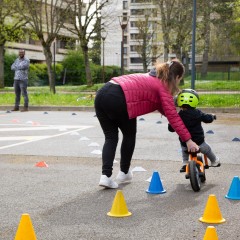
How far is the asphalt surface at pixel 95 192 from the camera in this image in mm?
4266

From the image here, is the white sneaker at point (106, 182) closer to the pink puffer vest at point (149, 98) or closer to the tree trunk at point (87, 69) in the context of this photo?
the pink puffer vest at point (149, 98)

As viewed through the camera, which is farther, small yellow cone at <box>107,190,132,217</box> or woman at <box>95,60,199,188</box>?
woman at <box>95,60,199,188</box>

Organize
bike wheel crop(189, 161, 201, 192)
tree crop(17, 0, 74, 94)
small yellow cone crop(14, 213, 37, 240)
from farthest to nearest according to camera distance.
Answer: tree crop(17, 0, 74, 94) → bike wheel crop(189, 161, 201, 192) → small yellow cone crop(14, 213, 37, 240)

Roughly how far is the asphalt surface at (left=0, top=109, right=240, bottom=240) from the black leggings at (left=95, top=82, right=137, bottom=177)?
1.10ft

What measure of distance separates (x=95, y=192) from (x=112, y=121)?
82 cm

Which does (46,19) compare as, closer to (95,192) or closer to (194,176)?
(95,192)

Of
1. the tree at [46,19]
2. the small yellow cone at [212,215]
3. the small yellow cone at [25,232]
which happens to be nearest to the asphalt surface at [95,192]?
the small yellow cone at [212,215]

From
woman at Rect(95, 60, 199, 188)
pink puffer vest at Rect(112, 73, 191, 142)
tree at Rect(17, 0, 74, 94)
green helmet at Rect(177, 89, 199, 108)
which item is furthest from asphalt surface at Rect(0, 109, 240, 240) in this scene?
tree at Rect(17, 0, 74, 94)

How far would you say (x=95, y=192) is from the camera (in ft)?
18.7

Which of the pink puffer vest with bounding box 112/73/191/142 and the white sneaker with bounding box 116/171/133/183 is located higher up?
the pink puffer vest with bounding box 112/73/191/142

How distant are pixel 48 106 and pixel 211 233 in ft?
52.6

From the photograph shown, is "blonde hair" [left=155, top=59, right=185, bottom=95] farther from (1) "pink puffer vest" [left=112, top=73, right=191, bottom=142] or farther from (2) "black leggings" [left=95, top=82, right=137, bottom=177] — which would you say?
(2) "black leggings" [left=95, top=82, right=137, bottom=177]

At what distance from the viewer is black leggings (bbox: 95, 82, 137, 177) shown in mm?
5750

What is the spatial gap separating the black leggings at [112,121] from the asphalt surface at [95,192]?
1.10 ft
